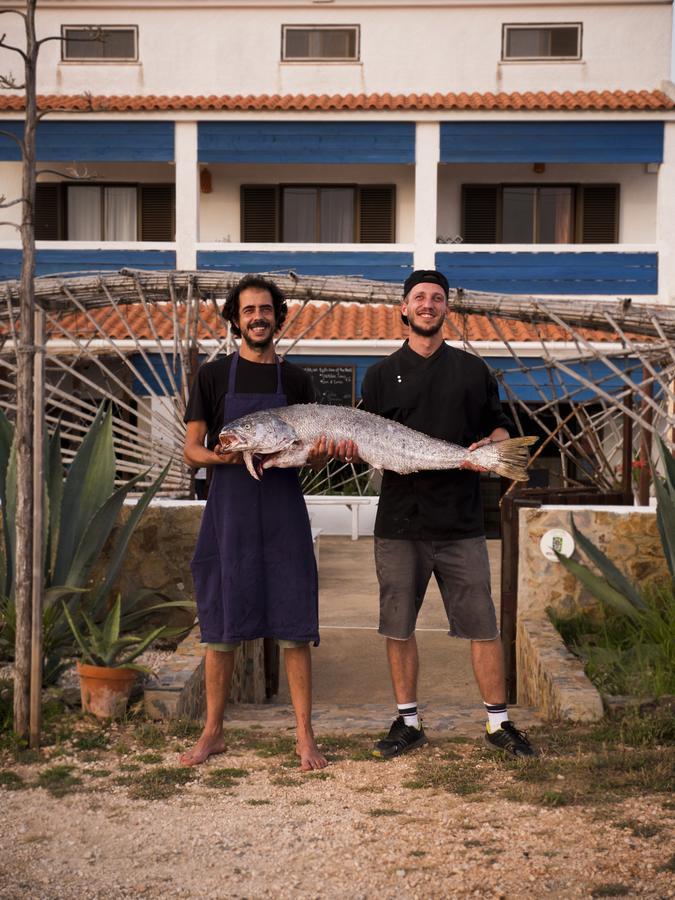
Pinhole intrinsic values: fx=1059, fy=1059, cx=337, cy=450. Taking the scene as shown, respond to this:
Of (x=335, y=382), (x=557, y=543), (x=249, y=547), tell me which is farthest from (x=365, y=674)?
(x=335, y=382)

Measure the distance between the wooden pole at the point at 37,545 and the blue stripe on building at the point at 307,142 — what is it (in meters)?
11.2

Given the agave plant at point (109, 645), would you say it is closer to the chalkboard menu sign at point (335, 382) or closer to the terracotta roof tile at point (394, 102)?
the chalkboard menu sign at point (335, 382)

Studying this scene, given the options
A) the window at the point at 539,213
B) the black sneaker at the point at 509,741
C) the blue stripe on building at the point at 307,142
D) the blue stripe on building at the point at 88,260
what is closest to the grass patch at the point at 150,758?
the black sneaker at the point at 509,741

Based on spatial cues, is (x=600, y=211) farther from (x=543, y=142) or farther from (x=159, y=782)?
(x=159, y=782)

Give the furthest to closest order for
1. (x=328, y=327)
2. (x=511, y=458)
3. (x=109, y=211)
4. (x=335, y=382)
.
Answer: (x=109, y=211), (x=328, y=327), (x=335, y=382), (x=511, y=458)

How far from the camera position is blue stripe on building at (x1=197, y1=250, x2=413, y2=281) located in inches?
582

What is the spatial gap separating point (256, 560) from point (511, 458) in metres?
1.00

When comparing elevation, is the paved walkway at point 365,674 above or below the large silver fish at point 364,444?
below

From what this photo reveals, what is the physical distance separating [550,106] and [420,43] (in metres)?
2.23

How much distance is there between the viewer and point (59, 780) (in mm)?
3727

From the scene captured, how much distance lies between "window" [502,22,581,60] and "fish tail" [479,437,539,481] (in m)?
12.9

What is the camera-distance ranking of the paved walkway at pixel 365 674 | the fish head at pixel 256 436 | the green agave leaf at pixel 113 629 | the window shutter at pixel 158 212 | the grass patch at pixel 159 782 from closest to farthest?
1. the grass patch at pixel 159 782
2. the fish head at pixel 256 436
3. the green agave leaf at pixel 113 629
4. the paved walkway at pixel 365 674
5. the window shutter at pixel 158 212

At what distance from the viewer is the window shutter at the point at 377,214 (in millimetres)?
15805

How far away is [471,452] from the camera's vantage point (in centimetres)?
383
